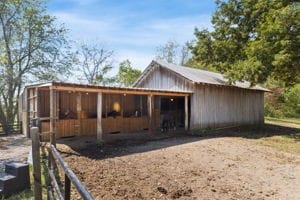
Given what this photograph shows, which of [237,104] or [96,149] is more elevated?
[237,104]

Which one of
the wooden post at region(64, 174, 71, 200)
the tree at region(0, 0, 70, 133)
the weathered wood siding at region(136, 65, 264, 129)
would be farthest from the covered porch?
the wooden post at region(64, 174, 71, 200)

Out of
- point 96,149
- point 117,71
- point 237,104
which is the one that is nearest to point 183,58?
point 117,71

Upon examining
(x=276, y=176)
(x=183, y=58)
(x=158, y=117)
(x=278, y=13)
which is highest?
(x=183, y=58)

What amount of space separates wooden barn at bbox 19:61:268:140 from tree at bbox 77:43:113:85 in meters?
18.1

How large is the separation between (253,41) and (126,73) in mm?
24400

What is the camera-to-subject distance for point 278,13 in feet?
46.0

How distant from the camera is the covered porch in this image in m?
12.4

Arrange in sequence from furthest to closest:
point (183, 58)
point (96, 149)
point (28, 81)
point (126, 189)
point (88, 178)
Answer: point (183, 58) → point (28, 81) → point (96, 149) → point (88, 178) → point (126, 189)

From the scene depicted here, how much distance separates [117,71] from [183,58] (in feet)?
39.1

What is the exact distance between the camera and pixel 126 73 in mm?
38719

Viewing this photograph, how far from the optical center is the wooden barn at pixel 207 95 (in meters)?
16.4

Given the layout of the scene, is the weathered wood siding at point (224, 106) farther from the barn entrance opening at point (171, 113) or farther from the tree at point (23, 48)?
the tree at point (23, 48)

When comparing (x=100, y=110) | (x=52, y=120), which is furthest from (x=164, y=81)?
(x=52, y=120)

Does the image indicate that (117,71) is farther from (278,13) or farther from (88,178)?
(88,178)
